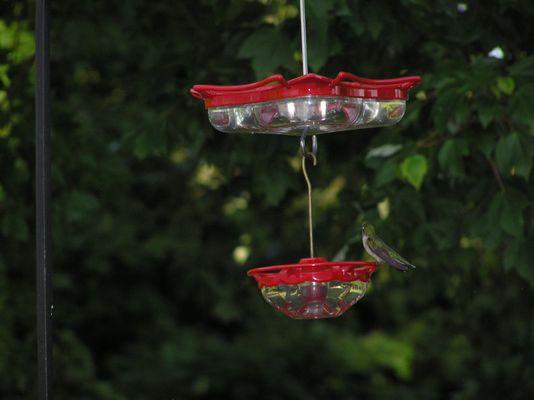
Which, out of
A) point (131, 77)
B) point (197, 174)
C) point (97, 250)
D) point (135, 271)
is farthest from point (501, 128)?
point (135, 271)

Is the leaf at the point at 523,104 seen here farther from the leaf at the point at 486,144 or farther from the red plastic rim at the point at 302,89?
the red plastic rim at the point at 302,89

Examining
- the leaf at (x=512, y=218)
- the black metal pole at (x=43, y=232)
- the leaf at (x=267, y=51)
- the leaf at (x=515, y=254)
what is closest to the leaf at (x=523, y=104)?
the leaf at (x=512, y=218)

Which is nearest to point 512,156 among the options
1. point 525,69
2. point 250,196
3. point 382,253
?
point 525,69

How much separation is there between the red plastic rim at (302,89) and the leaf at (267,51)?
44.9 inches

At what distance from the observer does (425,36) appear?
4504 mm

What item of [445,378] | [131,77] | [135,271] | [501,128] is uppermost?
A: [131,77]

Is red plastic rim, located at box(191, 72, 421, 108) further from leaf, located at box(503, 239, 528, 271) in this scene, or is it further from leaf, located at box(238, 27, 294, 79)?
leaf, located at box(503, 239, 528, 271)

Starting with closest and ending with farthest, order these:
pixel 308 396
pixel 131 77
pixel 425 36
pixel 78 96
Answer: pixel 425 36 → pixel 131 77 → pixel 78 96 → pixel 308 396

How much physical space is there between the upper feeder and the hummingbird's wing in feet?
1.26

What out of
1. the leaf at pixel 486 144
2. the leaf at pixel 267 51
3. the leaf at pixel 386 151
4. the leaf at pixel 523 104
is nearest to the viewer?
the leaf at pixel 523 104

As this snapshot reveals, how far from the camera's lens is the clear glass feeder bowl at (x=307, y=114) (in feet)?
8.52

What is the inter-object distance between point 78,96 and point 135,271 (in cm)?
364

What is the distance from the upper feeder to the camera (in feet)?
8.32

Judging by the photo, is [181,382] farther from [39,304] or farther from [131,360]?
[39,304]
